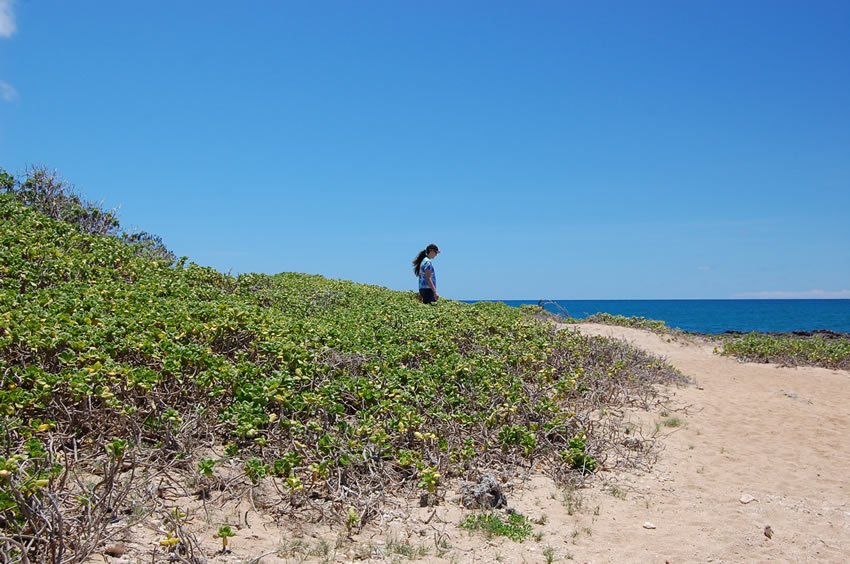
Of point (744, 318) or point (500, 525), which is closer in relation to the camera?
point (500, 525)

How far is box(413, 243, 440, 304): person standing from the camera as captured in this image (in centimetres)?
1486

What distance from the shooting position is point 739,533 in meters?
5.75

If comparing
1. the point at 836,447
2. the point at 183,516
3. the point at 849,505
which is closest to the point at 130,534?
the point at 183,516

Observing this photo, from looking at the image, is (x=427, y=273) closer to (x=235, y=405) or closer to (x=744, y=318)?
(x=235, y=405)

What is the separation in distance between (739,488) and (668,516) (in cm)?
147

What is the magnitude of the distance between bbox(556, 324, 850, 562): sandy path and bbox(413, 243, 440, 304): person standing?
6054mm

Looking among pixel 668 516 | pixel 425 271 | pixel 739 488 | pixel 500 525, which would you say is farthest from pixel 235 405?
pixel 425 271

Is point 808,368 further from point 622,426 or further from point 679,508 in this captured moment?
point 679,508

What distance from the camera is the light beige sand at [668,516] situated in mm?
4902

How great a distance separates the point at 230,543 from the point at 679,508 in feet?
14.1

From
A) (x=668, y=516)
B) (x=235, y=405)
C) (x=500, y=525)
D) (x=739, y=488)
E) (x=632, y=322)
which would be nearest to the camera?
(x=500, y=525)

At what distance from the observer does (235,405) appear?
20.6 feet

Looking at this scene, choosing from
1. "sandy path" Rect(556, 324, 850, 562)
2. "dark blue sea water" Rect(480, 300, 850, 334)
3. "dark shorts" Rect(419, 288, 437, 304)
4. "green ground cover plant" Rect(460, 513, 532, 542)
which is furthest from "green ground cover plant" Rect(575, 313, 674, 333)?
"green ground cover plant" Rect(460, 513, 532, 542)

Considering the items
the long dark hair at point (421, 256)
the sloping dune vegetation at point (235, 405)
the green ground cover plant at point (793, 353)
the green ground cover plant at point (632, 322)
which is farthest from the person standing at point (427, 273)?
the green ground cover plant at point (793, 353)
